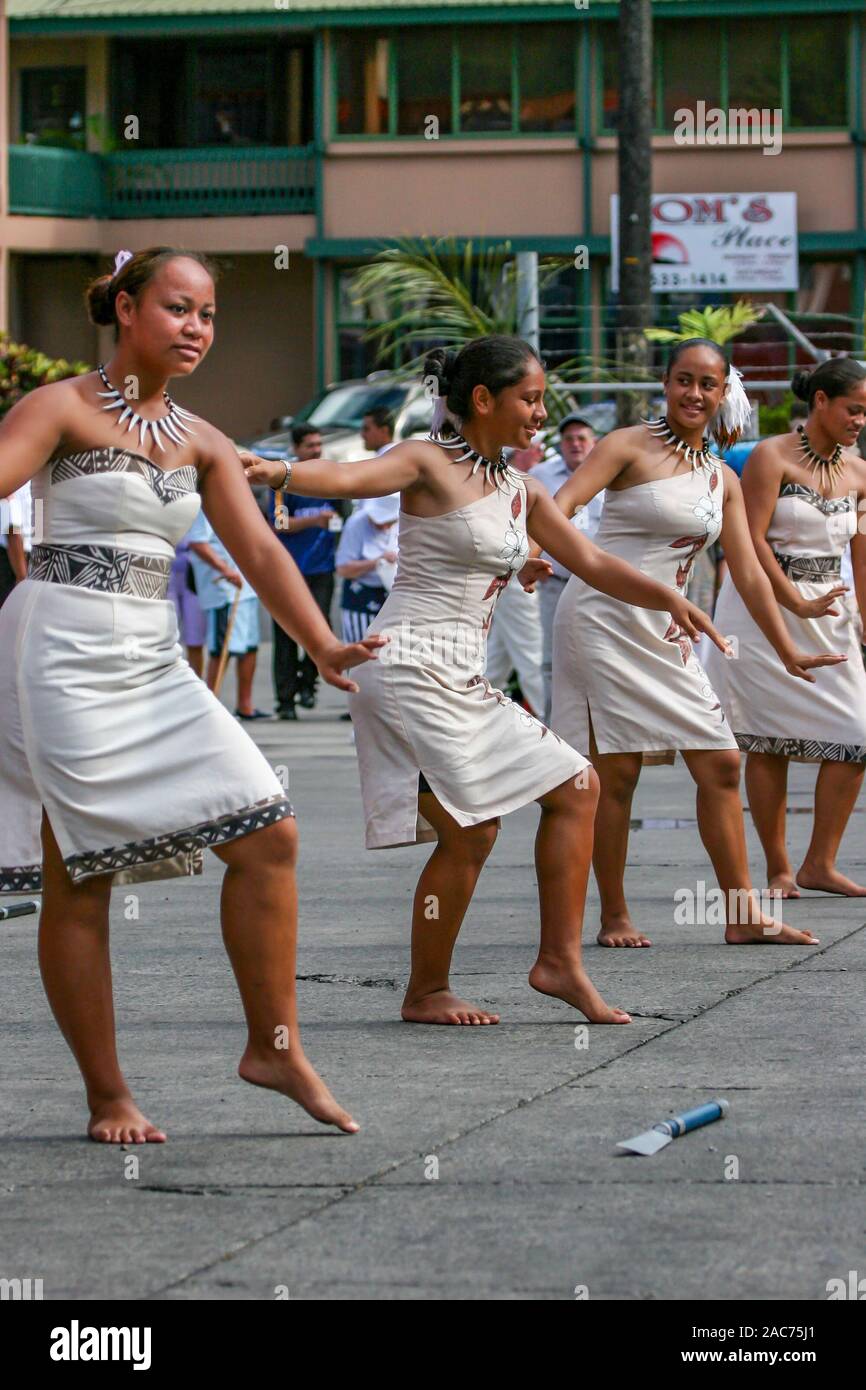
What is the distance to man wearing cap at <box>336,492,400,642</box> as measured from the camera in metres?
15.4

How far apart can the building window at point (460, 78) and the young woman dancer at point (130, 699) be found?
3371cm

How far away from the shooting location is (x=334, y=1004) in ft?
22.1

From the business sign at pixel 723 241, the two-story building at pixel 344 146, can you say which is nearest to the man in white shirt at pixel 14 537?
the business sign at pixel 723 241

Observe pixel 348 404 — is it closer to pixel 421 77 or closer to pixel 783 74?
pixel 421 77

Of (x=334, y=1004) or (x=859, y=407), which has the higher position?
(x=859, y=407)

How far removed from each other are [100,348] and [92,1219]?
36674 mm

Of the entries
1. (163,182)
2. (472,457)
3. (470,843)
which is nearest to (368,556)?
(472,457)

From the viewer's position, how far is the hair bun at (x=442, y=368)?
652 centimetres

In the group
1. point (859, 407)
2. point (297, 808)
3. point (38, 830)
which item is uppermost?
point (859, 407)

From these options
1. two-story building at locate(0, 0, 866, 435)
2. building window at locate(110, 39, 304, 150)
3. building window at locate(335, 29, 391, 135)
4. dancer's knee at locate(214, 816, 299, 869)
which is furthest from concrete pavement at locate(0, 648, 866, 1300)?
building window at locate(110, 39, 304, 150)

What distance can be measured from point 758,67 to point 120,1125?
3453 centimetres
